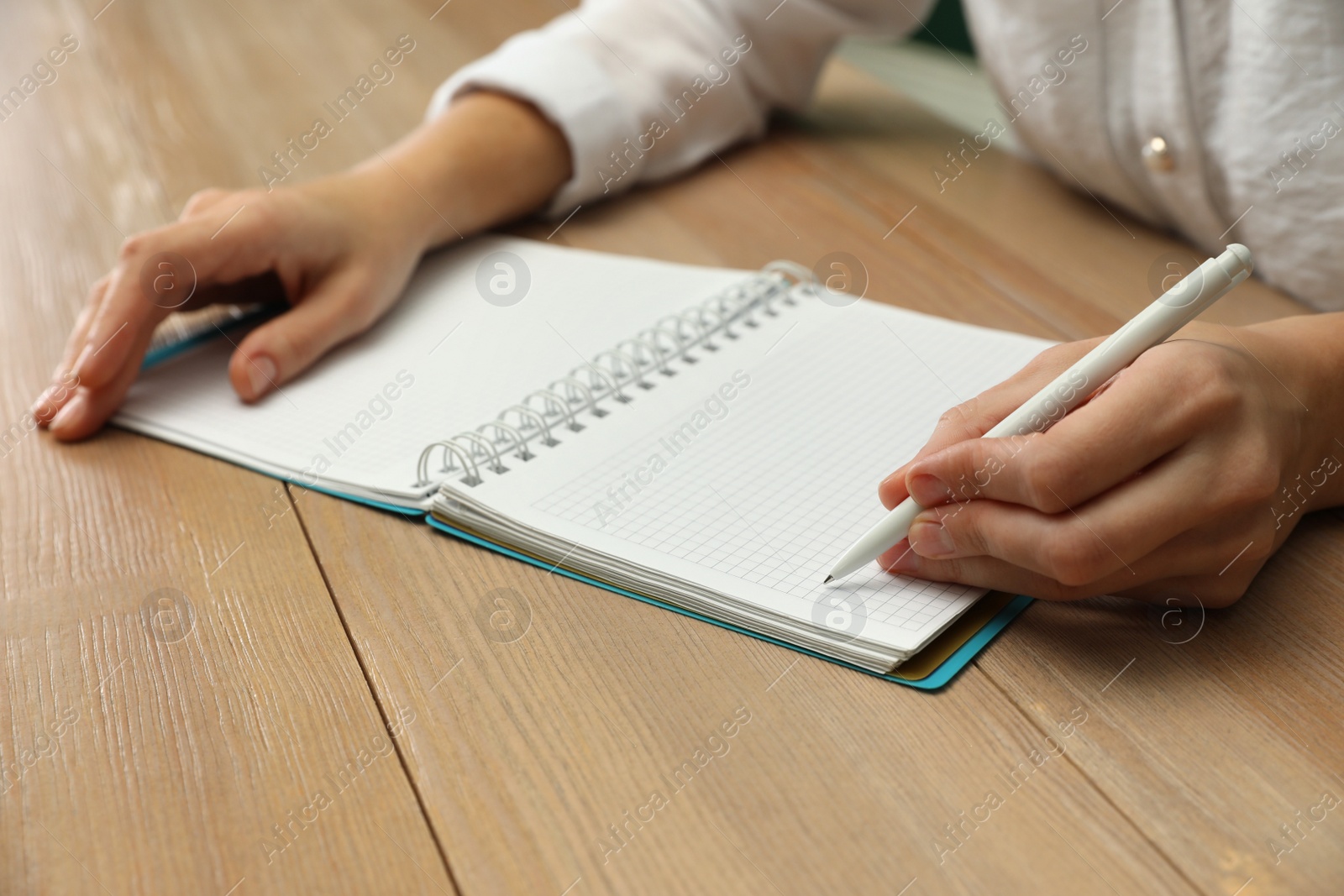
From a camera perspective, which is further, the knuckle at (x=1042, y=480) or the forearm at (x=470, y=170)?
the forearm at (x=470, y=170)

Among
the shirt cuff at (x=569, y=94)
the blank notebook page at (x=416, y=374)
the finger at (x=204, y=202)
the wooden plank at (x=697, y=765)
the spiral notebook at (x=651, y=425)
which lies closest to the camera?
the wooden plank at (x=697, y=765)

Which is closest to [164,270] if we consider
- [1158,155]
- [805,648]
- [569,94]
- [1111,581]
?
[569,94]

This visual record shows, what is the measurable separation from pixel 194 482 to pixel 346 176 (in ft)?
0.96

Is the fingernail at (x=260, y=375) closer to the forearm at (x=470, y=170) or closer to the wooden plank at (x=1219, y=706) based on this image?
the forearm at (x=470, y=170)

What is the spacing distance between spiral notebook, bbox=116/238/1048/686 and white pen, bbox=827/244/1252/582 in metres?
0.05

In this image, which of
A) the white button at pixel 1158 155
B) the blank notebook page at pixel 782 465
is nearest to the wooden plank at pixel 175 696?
the blank notebook page at pixel 782 465

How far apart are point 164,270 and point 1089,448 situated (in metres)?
0.56

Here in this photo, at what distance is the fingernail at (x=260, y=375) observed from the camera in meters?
0.63

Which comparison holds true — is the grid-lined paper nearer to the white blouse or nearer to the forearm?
the white blouse

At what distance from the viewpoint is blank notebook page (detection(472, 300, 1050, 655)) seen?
459 millimetres

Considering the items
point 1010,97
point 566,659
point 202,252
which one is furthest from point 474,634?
point 1010,97

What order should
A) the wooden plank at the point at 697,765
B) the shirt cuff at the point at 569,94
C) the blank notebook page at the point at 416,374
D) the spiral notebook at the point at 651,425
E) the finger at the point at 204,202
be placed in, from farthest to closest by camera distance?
1. the shirt cuff at the point at 569,94
2. the finger at the point at 204,202
3. the blank notebook page at the point at 416,374
4. the spiral notebook at the point at 651,425
5. the wooden plank at the point at 697,765

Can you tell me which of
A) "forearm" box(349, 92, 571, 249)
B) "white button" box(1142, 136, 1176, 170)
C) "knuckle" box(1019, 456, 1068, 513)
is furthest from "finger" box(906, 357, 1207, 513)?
"forearm" box(349, 92, 571, 249)

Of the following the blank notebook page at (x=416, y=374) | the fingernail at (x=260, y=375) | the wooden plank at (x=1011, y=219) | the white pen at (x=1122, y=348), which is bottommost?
the wooden plank at (x=1011, y=219)
